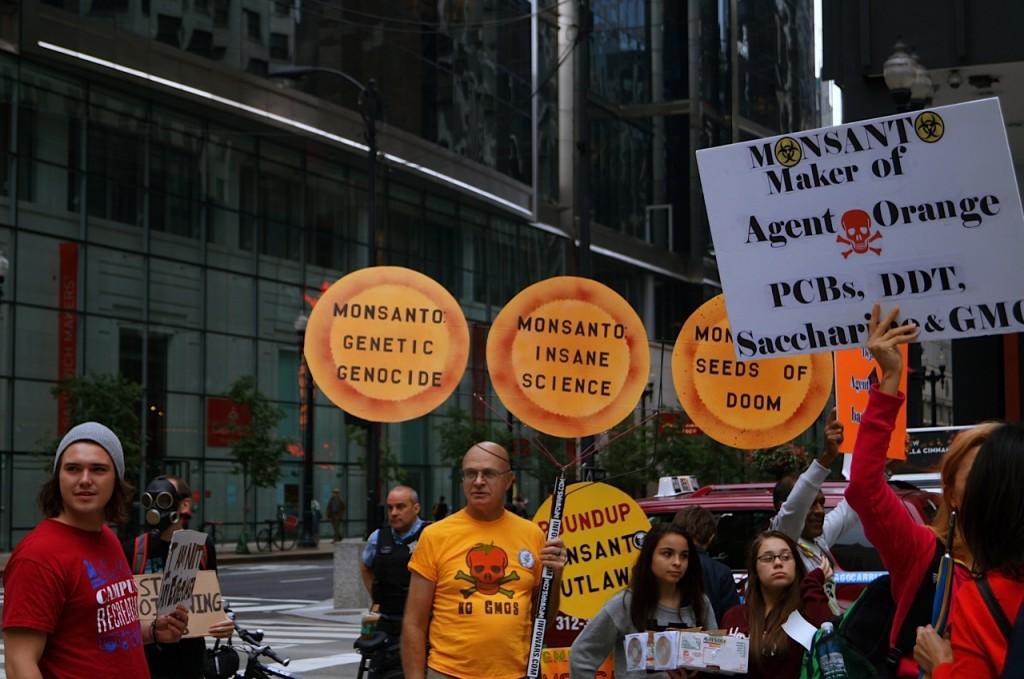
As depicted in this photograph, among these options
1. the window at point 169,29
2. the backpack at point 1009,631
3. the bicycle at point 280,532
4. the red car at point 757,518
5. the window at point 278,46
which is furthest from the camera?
the bicycle at point 280,532

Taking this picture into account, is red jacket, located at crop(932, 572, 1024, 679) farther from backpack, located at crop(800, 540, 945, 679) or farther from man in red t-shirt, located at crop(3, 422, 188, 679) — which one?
man in red t-shirt, located at crop(3, 422, 188, 679)

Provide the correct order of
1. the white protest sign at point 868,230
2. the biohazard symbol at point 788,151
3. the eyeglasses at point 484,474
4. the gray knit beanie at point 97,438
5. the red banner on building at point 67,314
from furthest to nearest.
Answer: the red banner on building at point 67,314 < the eyeglasses at point 484,474 < the biohazard symbol at point 788,151 < the white protest sign at point 868,230 < the gray knit beanie at point 97,438

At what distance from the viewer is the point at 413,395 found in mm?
11086

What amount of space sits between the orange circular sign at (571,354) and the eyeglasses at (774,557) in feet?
13.6

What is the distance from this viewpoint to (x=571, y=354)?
34.9 feet

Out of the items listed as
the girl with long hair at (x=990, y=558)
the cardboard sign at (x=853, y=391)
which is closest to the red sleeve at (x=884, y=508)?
the girl with long hair at (x=990, y=558)

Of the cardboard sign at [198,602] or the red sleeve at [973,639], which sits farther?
the cardboard sign at [198,602]

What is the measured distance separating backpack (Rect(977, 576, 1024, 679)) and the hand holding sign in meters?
1.46

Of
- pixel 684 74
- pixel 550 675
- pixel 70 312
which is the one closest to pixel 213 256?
pixel 70 312

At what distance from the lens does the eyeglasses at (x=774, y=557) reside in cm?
Result: 632

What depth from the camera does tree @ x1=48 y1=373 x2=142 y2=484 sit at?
36.3 metres

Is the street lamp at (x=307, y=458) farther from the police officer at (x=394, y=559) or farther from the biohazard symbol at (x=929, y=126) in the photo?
the biohazard symbol at (x=929, y=126)

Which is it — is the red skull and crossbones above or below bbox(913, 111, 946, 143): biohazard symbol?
below

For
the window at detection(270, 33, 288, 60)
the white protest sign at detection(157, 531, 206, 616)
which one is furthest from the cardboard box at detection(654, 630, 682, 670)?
the window at detection(270, 33, 288, 60)
